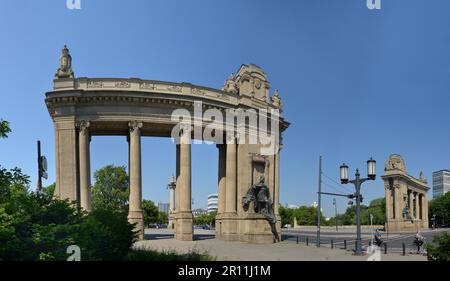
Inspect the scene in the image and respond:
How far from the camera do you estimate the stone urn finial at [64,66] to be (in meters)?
32.3

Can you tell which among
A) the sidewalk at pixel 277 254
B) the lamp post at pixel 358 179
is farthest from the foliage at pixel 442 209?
the lamp post at pixel 358 179

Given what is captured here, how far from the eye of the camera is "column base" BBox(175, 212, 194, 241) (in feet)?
107

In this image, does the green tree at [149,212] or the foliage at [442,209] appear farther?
the foliage at [442,209]

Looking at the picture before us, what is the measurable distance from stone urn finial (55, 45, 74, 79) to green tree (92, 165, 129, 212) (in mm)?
37518

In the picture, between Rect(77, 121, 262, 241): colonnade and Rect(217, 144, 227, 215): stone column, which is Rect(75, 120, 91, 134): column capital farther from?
Rect(217, 144, 227, 215): stone column

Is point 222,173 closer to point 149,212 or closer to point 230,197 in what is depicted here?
point 230,197

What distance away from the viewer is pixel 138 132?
33156 millimetres

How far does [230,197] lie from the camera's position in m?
35.9

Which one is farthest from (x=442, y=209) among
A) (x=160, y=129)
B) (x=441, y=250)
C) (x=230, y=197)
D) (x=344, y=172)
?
(x=441, y=250)

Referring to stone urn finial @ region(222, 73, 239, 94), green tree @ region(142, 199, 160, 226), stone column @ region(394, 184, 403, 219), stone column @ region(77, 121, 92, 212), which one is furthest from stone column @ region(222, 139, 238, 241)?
green tree @ region(142, 199, 160, 226)

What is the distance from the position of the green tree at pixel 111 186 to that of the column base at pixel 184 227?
36132 mm

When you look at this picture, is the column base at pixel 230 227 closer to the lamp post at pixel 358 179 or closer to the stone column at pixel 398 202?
the lamp post at pixel 358 179

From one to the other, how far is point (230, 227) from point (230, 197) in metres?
2.84
